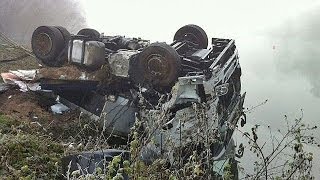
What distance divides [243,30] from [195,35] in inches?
530

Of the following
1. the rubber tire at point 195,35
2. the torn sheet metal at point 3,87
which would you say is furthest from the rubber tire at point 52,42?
the rubber tire at point 195,35

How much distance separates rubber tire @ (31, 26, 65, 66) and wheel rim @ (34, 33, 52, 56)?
0.03 m

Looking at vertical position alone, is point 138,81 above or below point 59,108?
above

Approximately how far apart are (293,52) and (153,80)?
1142 centimetres

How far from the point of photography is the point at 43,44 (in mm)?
7699

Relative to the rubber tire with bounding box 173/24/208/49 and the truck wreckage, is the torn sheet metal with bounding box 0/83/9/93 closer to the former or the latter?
the truck wreckage

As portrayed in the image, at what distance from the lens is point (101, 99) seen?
6.92 metres

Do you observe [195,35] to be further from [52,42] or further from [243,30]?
[243,30]

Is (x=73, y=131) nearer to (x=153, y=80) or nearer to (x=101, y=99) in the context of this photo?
(x=101, y=99)

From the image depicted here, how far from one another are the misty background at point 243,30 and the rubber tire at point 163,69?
3574mm

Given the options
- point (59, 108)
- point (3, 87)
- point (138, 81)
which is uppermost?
point (138, 81)

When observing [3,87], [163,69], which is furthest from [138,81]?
[3,87]

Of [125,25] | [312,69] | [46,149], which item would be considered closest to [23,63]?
[46,149]

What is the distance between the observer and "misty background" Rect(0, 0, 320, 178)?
12.2 meters
